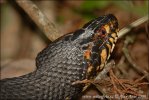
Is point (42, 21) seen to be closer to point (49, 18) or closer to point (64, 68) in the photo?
point (64, 68)

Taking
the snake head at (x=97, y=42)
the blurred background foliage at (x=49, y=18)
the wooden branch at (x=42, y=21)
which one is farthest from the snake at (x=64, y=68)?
the blurred background foliage at (x=49, y=18)

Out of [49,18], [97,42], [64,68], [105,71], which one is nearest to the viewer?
[64,68]

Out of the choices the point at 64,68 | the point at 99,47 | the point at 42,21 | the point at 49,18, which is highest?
the point at 49,18

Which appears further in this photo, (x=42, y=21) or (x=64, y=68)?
(x=42, y=21)

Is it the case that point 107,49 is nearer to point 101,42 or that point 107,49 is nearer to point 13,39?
point 101,42

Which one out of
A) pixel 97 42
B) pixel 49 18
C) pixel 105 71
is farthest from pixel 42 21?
pixel 49 18

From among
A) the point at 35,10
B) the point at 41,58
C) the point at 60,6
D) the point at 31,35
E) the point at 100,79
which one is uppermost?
the point at 60,6

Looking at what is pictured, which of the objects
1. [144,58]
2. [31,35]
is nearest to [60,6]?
[31,35]
